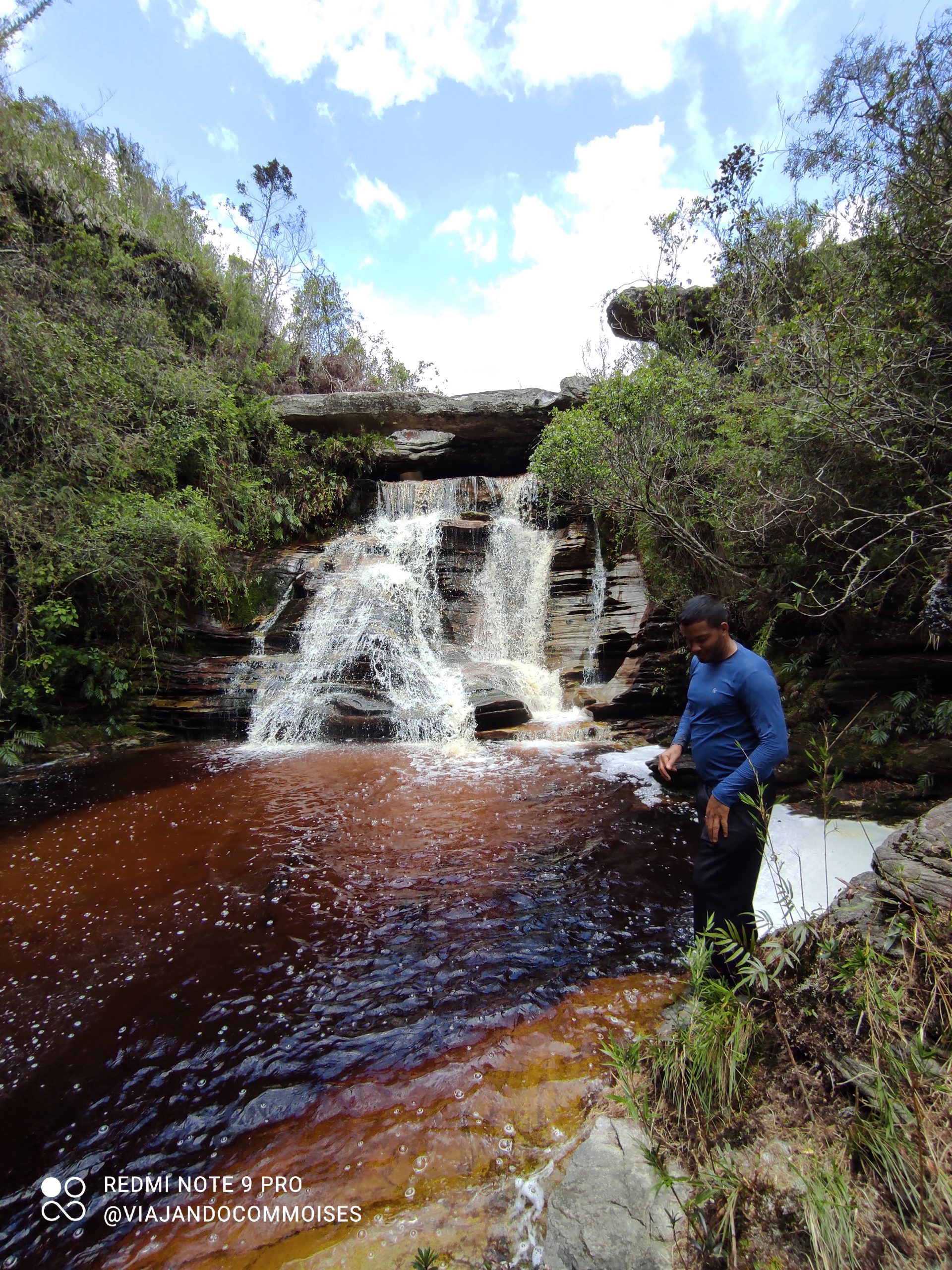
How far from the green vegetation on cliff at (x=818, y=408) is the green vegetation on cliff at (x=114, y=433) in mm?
7447

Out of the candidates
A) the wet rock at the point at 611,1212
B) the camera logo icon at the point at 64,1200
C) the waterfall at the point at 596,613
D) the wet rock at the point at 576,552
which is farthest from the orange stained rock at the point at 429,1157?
the wet rock at the point at 576,552

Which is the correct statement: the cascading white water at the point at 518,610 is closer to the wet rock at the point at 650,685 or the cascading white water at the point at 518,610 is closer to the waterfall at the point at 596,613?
the waterfall at the point at 596,613

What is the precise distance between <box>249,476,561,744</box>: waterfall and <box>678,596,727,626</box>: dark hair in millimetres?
6137

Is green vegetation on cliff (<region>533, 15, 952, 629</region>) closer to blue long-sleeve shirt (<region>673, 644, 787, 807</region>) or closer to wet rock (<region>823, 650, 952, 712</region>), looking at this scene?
wet rock (<region>823, 650, 952, 712</region>)

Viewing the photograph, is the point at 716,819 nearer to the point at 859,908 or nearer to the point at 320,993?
the point at 859,908

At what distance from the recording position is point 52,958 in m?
3.30

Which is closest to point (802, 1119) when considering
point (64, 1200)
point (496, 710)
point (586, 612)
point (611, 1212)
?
point (611, 1212)

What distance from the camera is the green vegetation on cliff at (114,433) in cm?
769

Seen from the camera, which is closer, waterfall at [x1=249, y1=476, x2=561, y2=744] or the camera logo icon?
the camera logo icon

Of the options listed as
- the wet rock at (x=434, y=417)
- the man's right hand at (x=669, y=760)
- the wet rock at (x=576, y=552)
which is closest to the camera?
the man's right hand at (x=669, y=760)

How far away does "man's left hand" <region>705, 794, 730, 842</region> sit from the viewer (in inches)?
89.2

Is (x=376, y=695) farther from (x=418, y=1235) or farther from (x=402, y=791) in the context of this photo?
(x=418, y=1235)

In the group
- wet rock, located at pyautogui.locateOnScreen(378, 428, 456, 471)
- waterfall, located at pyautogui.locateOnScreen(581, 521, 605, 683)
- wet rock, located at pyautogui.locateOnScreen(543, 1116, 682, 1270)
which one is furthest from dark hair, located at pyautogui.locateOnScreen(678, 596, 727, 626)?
wet rock, located at pyautogui.locateOnScreen(378, 428, 456, 471)

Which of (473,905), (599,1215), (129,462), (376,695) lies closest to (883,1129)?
(599,1215)
